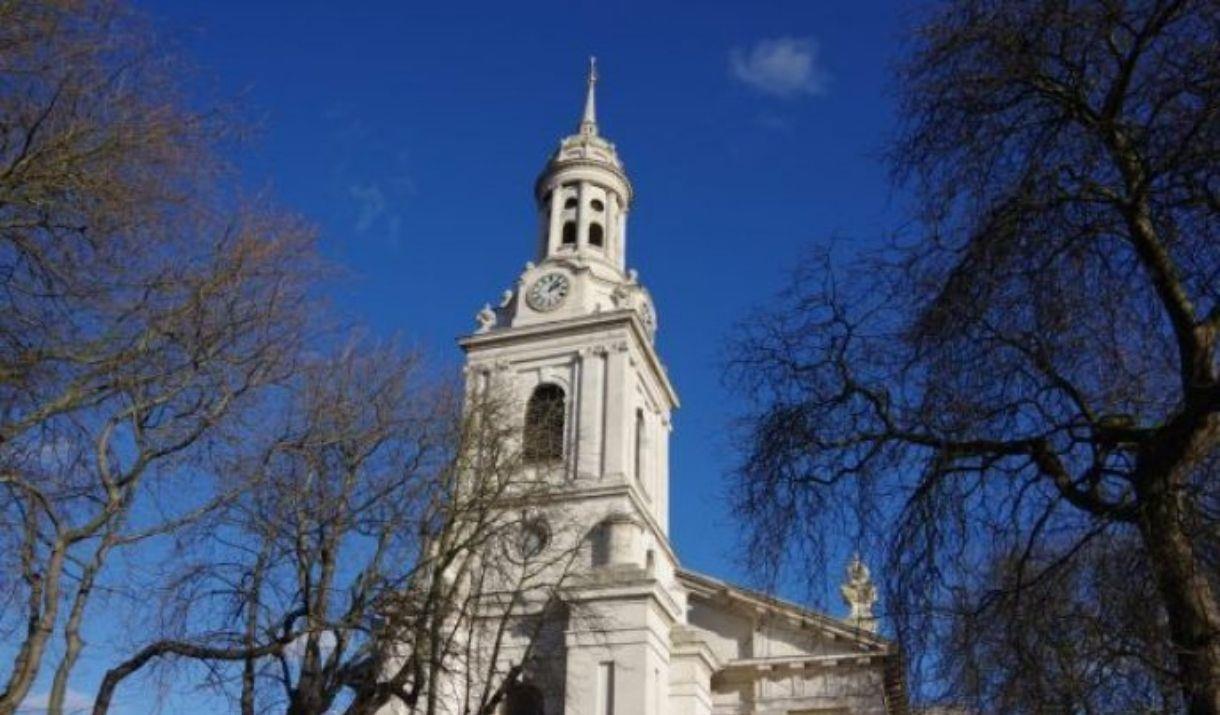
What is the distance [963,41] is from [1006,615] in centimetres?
369

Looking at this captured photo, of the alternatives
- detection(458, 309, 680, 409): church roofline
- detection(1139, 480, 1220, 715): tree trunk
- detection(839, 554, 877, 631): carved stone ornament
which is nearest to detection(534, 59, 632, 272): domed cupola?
detection(458, 309, 680, 409): church roofline

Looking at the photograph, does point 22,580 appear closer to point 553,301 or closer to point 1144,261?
point 1144,261

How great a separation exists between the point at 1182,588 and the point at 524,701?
77.0ft

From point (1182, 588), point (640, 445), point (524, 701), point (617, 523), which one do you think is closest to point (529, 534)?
point (617, 523)

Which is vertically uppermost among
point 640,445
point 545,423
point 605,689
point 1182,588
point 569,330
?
point 569,330

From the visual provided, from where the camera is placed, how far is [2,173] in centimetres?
832

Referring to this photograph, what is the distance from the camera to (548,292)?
113ft

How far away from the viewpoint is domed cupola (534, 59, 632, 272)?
120 ft

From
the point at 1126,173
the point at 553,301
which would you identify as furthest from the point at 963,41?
the point at 553,301

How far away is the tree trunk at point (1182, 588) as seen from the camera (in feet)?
20.7

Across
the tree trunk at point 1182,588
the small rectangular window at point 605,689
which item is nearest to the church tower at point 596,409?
the small rectangular window at point 605,689

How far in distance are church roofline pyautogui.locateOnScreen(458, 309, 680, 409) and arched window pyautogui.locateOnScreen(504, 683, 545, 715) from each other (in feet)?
32.7

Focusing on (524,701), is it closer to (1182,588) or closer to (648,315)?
(648,315)

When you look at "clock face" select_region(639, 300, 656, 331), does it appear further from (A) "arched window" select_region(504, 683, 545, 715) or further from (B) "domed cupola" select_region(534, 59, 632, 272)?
(A) "arched window" select_region(504, 683, 545, 715)
